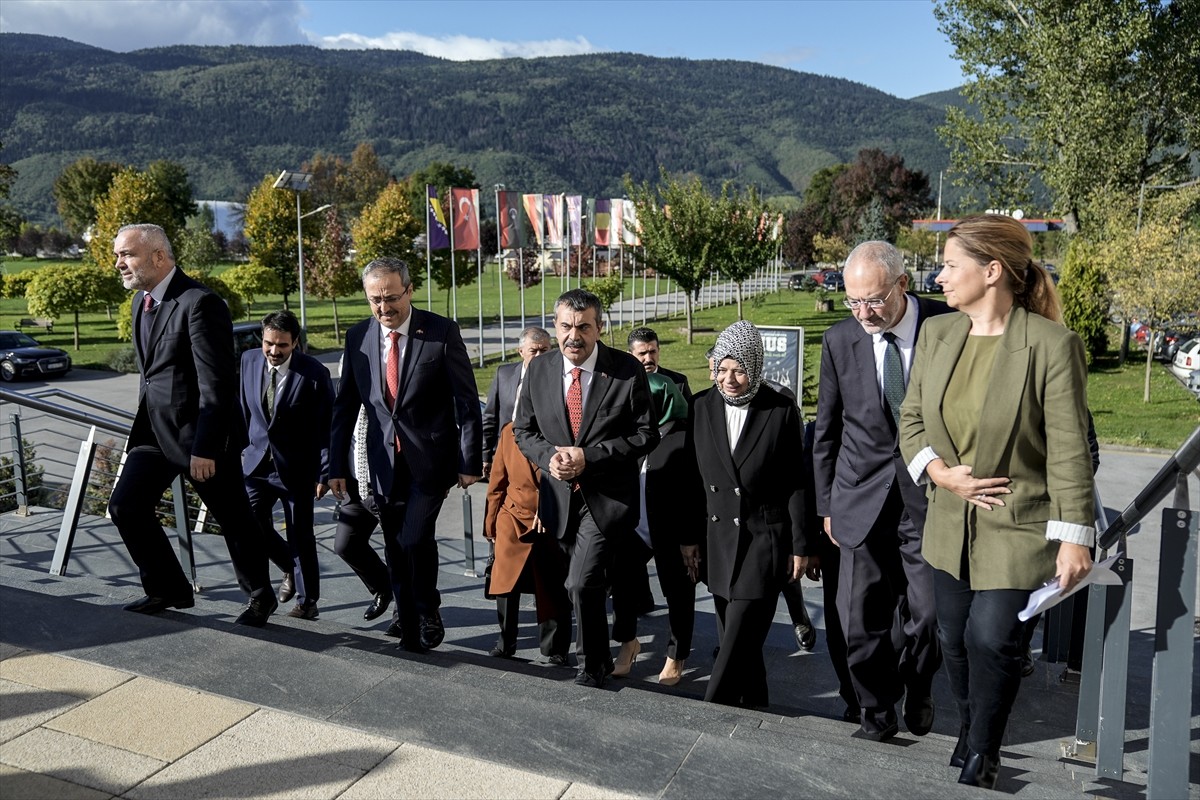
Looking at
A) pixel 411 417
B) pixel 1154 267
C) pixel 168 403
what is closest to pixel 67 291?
pixel 1154 267

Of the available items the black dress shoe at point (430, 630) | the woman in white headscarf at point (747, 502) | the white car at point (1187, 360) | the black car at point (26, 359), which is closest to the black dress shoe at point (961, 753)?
the woman in white headscarf at point (747, 502)

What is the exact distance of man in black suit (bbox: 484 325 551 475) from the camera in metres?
6.15

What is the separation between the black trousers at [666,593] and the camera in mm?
5219

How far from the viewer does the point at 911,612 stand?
14.1ft

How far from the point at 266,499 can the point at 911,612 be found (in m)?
3.92

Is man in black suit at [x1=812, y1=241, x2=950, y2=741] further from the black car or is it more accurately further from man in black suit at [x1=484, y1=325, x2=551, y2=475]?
the black car

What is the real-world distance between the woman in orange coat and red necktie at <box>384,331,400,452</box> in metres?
0.64

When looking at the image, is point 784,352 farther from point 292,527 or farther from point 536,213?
point 536,213

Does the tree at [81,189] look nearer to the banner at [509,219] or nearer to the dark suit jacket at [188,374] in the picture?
the banner at [509,219]

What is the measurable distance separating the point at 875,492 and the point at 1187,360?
87.9 ft

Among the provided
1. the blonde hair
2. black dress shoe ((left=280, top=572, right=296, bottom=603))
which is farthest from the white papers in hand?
black dress shoe ((left=280, top=572, right=296, bottom=603))

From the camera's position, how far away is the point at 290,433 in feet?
19.5

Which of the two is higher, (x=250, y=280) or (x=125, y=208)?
(x=125, y=208)

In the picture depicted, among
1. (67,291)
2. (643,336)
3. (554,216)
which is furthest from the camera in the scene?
(67,291)
